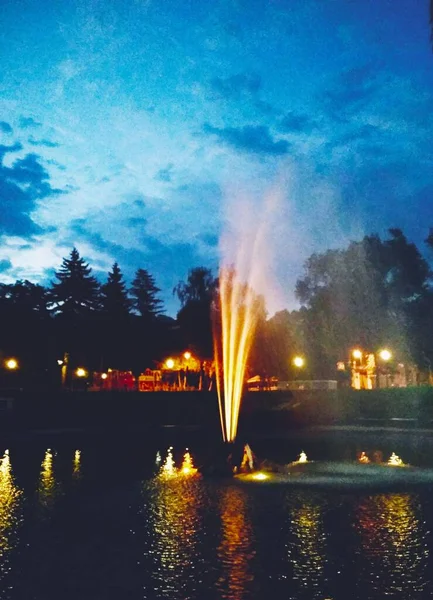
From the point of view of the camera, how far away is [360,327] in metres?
52.5

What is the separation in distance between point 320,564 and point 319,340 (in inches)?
1854

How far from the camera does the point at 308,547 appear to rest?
9695mm

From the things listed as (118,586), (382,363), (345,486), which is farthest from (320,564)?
(382,363)

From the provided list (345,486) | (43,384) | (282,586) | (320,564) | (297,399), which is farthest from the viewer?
(43,384)

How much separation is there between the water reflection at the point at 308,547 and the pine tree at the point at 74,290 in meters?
62.4

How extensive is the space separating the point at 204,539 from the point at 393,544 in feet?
10.0

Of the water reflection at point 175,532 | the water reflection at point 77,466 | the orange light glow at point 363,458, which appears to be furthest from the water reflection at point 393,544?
the water reflection at point 77,466

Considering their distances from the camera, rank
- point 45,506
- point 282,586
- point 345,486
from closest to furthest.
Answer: point 282,586, point 45,506, point 345,486

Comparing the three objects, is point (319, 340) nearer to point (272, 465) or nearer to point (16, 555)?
point (272, 465)

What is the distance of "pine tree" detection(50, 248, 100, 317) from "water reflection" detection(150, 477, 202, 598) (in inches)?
2318

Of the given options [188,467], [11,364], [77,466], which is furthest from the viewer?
[11,364]

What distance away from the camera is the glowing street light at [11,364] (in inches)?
1994

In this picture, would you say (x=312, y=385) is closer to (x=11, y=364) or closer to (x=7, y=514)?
(x=11, y=364)

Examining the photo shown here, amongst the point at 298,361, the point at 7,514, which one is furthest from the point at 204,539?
the point at 298,361
